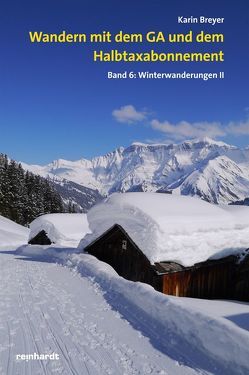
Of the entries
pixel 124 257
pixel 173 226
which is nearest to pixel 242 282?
pixel 173 226

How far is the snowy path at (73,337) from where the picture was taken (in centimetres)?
768

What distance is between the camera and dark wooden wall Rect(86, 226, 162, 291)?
19.2 meters

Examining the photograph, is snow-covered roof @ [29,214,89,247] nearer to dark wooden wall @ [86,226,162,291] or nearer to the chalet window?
dark wooden wall @ [86,226,162,291]

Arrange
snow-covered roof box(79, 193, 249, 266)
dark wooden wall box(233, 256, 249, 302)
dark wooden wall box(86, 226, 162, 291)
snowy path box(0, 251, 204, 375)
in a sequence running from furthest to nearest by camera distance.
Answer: dark wooden wall box(233, 256, 249, 302) < dark wooden wall box(86, 226, 162, 291) < snow-covered roof box(79, 193, 249, 266) < snowy path box(0, 251, 204, 375)

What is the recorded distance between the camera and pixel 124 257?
21.1 m

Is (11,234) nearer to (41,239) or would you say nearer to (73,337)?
(41,239)

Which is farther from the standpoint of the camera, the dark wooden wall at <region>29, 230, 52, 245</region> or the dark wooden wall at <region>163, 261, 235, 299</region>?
the dark wooden wall at <region>29, 230, 52, 245</region>

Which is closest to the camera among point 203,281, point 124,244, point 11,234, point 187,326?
point 187,326

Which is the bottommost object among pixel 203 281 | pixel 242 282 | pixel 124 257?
pixel 242 282

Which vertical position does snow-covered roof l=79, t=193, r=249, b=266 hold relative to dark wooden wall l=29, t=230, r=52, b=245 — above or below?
above

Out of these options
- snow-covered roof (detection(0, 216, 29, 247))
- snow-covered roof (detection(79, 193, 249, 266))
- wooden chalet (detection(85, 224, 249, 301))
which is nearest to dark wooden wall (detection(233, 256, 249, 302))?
wooden chalet (detection(85, 224, 249, 301))

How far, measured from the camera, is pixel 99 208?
22.5 metres

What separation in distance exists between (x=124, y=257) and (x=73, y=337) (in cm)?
1186

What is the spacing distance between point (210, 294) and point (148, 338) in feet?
44.8
